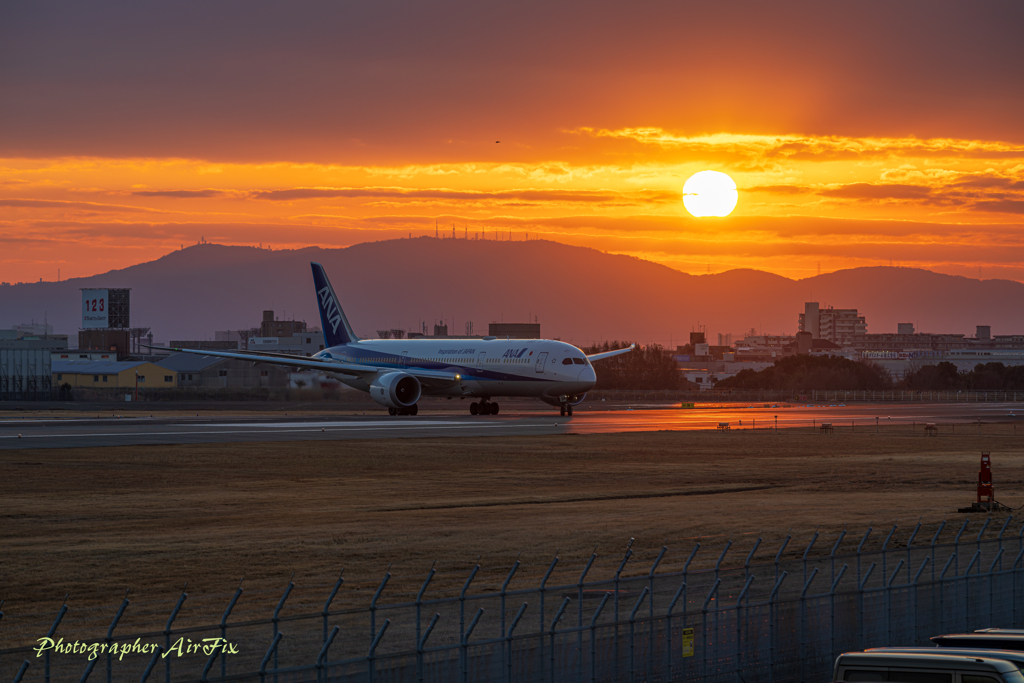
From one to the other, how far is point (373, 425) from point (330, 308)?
95.1ft

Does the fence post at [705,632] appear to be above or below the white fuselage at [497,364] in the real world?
below

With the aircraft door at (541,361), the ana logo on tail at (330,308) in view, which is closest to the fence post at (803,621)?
the aircraft door at (541,361)

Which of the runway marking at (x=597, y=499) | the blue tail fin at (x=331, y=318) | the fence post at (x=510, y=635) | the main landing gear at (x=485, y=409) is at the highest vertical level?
the blue tail fin at (x=331, y=318)

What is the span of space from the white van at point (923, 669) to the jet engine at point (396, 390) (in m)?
69.8

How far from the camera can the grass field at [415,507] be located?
70.4ft

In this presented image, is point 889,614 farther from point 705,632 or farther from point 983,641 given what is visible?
point 983,641

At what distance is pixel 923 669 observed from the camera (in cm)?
1006

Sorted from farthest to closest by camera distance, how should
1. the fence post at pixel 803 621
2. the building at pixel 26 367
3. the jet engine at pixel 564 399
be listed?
the building at pixel 26 367 → the jet engine at pixel 564 399 → the fence post at pixel 803 621

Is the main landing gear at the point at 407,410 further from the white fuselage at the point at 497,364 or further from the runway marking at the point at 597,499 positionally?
the runway marking at the point at 597,499

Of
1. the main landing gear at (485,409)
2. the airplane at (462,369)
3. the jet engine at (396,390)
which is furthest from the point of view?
the main landing gear at (485,409)

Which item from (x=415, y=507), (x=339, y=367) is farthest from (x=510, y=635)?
(x=339, y=367)

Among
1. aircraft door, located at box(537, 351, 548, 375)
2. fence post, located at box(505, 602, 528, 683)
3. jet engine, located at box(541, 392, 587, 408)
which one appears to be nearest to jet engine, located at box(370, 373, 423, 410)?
aircraft door, located at box(537, 351, 548, 375)

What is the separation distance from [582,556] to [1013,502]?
17253mm

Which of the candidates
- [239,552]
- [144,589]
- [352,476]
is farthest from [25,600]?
[352,476]
